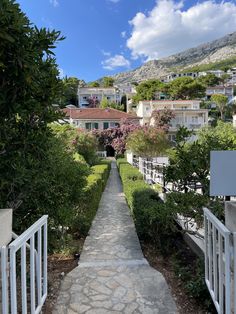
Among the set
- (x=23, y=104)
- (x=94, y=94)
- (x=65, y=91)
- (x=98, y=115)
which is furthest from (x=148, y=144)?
(x=94, y=94)

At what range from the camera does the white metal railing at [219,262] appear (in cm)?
235

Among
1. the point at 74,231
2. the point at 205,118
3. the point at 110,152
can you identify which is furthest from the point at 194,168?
the point at 205,118

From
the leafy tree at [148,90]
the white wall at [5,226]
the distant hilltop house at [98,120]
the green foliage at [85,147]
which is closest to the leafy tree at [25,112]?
the white wall at [5,226]

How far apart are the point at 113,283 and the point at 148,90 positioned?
60.0m

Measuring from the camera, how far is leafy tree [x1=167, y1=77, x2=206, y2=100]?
5934 centimetres

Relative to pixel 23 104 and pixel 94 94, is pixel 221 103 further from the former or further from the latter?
pixel 23 104

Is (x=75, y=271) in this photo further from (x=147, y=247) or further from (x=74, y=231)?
(x=74, y=231)

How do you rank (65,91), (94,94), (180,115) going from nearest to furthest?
(65,91)
(180,115)
(94,94)

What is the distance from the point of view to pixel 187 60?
17250 centimetres

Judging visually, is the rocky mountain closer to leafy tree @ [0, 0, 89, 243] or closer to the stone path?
the stone path

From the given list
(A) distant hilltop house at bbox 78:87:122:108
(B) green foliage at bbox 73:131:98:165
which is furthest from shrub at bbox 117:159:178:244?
(A) distant hilltop house at bbox 78:87:122:108

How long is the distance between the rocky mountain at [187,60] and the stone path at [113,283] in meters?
152

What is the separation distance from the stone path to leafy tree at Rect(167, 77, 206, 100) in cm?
5594

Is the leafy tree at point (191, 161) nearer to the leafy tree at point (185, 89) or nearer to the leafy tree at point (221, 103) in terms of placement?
the leafy tree at point (185, 89)
